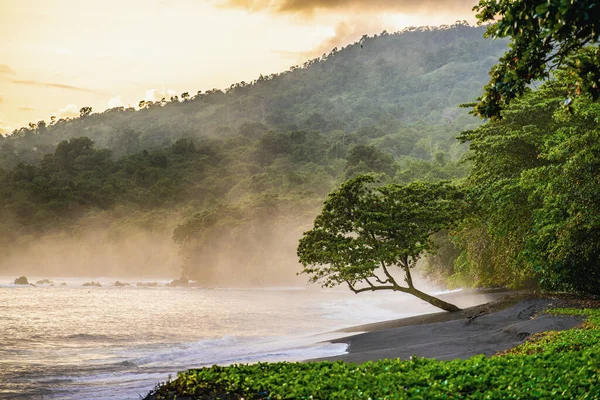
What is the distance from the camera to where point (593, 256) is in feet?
69.4

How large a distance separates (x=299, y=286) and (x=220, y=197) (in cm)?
4951

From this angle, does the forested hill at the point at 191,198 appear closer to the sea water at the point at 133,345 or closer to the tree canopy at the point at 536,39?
the sea water at the point at 133,345

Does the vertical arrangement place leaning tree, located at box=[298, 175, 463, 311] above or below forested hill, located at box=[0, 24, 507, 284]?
below

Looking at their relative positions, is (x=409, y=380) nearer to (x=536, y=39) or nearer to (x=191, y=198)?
(x=536, y=39)

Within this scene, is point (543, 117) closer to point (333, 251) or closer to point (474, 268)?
point (474, 268)

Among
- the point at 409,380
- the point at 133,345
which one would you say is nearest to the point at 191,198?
the point at 133,345

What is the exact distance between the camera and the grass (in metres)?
7.43

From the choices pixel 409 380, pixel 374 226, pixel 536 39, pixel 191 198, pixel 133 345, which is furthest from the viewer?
pixel 191 198

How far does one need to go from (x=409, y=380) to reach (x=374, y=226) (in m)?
16.3

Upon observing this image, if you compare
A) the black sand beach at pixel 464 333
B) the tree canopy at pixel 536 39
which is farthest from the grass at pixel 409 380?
the black sand beach at pixel 464 333

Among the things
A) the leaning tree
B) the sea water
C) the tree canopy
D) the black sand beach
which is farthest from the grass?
the leaning tree

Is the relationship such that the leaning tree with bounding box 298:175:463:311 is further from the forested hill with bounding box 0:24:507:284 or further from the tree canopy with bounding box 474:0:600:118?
the forested hill with bounding box 0:24:507:284

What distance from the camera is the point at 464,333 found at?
19.5m

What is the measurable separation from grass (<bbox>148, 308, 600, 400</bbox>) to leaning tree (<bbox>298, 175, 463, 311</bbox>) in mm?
14236
